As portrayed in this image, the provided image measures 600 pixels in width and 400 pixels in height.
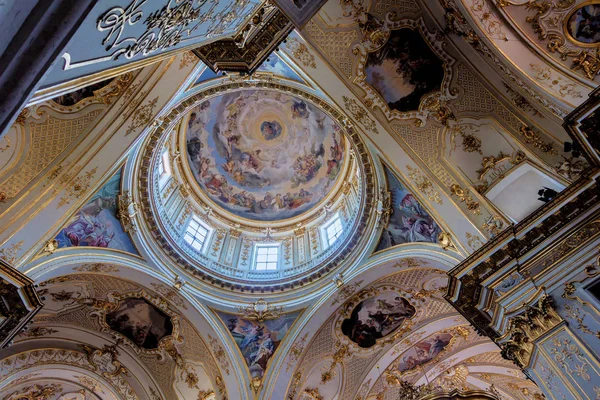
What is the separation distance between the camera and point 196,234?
656 inches

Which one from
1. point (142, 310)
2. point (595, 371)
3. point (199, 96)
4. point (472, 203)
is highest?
point (199, 96)

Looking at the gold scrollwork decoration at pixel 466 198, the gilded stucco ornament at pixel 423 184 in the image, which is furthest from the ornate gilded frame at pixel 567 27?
the gilded stucco ornament at pixel 423 184

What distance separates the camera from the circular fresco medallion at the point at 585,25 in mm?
7745

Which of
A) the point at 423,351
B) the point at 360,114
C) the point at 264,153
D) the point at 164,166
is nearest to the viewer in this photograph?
the point at 360,114

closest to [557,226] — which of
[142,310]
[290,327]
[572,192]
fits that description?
[572,192]

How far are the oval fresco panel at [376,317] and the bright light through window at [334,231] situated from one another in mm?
2914

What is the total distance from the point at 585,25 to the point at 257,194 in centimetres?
1412

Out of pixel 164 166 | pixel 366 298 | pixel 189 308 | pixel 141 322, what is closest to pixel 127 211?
pixel 189 308

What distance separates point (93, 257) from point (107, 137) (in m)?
3.49

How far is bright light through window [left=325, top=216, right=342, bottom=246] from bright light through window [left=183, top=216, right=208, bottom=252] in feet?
16.2

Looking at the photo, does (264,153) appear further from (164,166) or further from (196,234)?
(196,234)

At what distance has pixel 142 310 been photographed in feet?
45.4

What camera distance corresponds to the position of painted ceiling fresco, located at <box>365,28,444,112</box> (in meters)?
9.72

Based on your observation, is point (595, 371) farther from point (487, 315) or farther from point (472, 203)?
point (472, 203)
